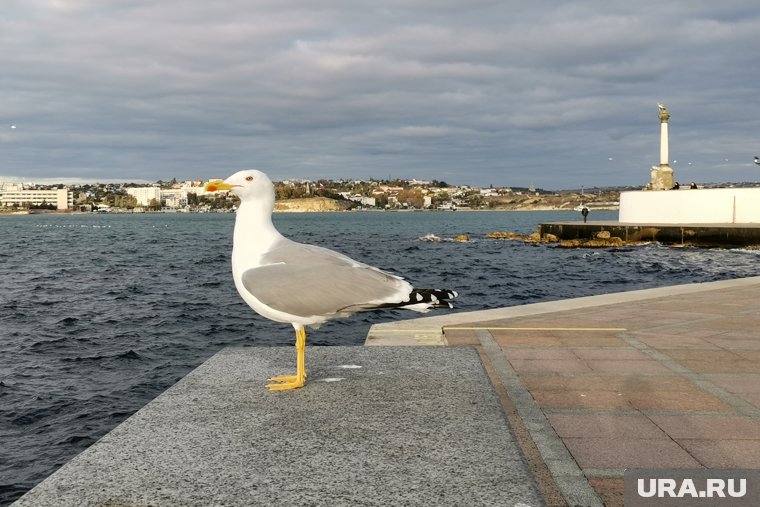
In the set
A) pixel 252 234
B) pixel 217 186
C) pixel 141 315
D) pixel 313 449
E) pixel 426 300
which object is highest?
pixel 217 186

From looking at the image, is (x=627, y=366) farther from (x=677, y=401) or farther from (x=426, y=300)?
(x=426, y=300)

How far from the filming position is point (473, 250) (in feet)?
166

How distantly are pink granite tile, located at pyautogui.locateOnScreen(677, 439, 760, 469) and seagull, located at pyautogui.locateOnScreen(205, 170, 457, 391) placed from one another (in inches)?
72.5

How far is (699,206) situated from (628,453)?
44.4 m

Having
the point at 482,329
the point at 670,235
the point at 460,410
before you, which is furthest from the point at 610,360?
the point at 670,235

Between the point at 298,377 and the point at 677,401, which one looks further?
the point at 298,377

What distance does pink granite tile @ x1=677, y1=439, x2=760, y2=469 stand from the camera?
3873 millimetres

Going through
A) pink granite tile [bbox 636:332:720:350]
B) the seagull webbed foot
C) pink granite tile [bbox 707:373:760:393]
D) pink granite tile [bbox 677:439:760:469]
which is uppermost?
the seagull webbed foot

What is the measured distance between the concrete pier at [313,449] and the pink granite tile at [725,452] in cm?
112

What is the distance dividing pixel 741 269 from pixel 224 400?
27.9 meters

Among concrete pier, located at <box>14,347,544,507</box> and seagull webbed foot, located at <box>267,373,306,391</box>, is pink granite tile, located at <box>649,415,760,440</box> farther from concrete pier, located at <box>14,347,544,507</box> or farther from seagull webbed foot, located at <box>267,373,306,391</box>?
seagull webbed foot, located at <box>267,373,306,391</box>

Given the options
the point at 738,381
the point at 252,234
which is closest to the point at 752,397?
the point at 738,381

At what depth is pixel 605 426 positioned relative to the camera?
4.57m

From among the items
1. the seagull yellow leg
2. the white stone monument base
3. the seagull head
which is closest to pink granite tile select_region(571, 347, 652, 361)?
Result: the seagull yellow leg
